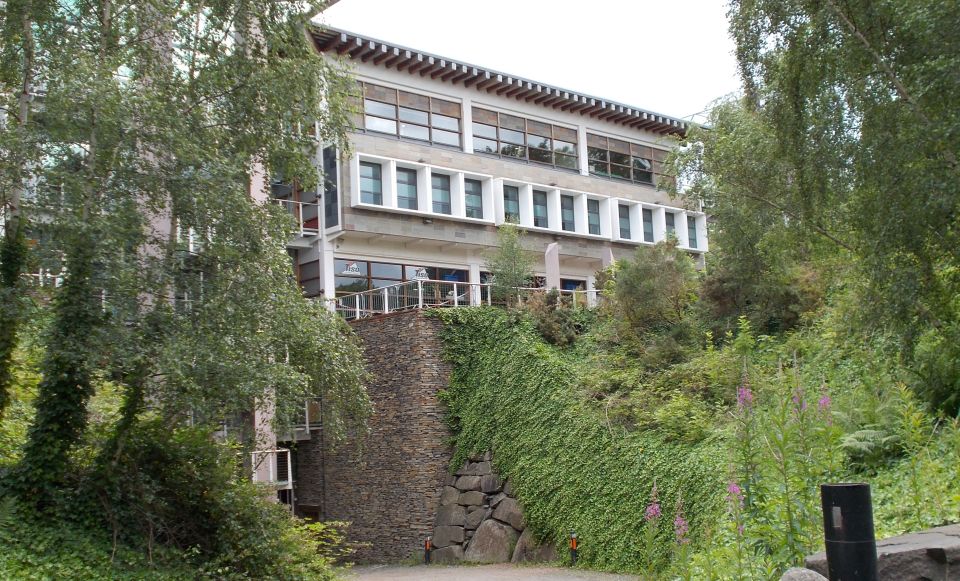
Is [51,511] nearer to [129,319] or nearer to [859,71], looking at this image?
[129,319]

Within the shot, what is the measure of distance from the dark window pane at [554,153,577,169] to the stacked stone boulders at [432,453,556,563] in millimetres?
15984

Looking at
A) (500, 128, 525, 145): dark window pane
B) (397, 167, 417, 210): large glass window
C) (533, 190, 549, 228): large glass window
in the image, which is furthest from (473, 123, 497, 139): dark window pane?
(397, 167, 417, 210): large glass window

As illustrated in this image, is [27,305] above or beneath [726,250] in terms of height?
beneath

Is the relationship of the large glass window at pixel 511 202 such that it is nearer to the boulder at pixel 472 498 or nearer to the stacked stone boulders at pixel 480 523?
the stacked stone boulders at pixel 480 523

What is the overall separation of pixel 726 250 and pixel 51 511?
51.7 ft

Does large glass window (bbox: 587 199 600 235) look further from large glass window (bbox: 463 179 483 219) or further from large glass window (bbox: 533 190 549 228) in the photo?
large glass window (bbox: 463 179 483 219)

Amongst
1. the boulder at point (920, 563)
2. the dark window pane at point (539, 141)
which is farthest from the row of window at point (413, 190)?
the boulder at point (920, 563)

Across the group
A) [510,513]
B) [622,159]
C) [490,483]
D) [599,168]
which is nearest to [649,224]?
[622,159]

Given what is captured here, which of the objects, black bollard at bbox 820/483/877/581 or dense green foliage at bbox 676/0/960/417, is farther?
dense green foliage at bbox 676/0/960/417

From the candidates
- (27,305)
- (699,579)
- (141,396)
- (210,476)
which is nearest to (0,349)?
(27,305)

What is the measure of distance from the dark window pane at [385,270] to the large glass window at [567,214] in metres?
7.31

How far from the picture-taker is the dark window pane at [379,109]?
28.4 metres

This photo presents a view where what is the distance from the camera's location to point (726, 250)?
70.1 ft

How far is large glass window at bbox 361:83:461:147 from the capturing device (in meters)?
28.7
